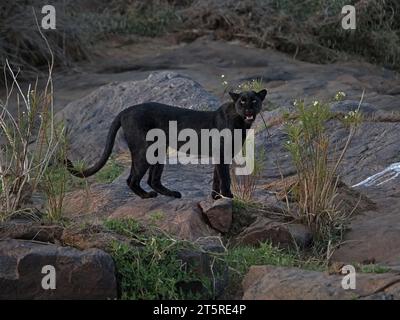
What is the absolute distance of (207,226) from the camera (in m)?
7.65

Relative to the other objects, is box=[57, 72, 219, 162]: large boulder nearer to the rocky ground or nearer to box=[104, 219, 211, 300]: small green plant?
the rocky ground

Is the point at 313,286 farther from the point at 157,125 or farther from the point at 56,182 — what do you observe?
the point at 157,125

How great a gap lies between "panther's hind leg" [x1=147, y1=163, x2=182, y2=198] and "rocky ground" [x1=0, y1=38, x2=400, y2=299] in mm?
146

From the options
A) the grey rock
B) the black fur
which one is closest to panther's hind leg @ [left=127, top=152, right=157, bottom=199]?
the black fur

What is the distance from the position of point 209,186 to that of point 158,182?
33.8 inches

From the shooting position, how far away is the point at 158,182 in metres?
8.52

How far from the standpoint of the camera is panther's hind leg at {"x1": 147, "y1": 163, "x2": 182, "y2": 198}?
8.48m

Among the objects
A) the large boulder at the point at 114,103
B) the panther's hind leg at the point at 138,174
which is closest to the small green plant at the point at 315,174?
the panther's hind leg at the point at 138,174

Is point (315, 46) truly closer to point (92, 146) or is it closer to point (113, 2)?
point (113, 2)

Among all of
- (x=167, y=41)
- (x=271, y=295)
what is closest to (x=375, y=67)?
(x=167, y=41)

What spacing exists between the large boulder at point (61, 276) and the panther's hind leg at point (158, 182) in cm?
227

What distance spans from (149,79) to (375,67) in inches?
192

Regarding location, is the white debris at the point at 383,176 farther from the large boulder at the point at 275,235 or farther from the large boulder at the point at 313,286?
the large boulder at the point at 313,286

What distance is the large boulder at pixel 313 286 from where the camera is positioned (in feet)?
18.9
